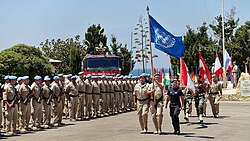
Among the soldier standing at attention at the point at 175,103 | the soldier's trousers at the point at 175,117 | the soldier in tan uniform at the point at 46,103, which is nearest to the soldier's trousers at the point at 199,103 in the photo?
the soldier standing at attention at the point at 175,103

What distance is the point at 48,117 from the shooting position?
17859mm

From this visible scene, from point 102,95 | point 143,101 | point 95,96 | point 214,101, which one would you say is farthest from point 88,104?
point 143,101

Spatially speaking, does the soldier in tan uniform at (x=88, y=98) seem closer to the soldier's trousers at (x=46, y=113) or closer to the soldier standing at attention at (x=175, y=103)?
the soldier's trousers at (x=46, y=113)

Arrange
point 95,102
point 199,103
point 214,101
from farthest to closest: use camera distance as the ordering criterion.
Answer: point 95,102
point 214,101
point 199,103

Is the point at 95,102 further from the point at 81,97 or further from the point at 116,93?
the point at 116,93

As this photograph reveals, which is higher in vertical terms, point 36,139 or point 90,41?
point 90,41

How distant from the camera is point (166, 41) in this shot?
51.8ft

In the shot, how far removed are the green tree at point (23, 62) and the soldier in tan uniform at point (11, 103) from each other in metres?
22.1

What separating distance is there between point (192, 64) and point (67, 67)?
1514 cm

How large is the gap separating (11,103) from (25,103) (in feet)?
2.54

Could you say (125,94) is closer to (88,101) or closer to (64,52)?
→ (88,101)

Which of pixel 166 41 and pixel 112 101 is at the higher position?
pixel 166 41

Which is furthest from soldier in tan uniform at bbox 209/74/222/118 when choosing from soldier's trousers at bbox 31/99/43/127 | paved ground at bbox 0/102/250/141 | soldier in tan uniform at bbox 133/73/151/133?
soldier's trousers at bbox 31/99/43/127

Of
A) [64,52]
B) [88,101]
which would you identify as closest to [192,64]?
[64,52]
